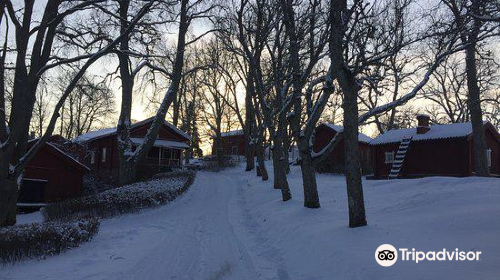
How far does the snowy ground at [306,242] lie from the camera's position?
625cm

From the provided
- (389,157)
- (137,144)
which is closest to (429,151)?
(389,157)

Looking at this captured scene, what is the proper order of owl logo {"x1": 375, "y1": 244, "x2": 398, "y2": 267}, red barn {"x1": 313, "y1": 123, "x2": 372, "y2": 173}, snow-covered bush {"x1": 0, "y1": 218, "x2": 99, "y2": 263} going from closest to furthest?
owl logo {"x1": 375, "y1": 244, "x2": 398, "y2": 267} < snow-covered bush {"x1": 0, "y1": 218, "x2": 99, "y2": 263} < red barn {"x1": 313, "y1": 123, "x2": 372, "y2": 173}

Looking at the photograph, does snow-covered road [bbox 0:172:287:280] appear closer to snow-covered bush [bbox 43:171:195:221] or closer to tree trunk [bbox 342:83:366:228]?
snow-covered bush [bbox 43:171:195:221]

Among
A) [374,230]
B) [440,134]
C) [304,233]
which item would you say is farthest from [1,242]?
[440,134]

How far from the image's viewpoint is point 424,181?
1390 cm

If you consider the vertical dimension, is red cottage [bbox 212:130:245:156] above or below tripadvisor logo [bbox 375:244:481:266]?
above

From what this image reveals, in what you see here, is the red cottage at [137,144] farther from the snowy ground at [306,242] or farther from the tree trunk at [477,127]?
the snowy ground at [306,242]

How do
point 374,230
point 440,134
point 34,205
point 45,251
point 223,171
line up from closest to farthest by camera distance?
point 374,230 < point 45,251 < point 34,205 < point 440,134 < point 223,171

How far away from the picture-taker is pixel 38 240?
8602 mm

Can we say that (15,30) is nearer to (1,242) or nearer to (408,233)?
→ (1,242)

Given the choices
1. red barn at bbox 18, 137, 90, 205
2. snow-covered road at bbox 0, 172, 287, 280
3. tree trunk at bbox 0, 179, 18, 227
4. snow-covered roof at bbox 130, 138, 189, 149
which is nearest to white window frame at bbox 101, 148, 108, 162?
snow-covered roof at bbox 130, 138, 189, 149

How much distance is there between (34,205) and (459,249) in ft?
83.7

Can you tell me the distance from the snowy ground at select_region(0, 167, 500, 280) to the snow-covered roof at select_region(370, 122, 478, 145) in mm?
14629

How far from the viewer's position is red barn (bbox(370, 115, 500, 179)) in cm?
2616
